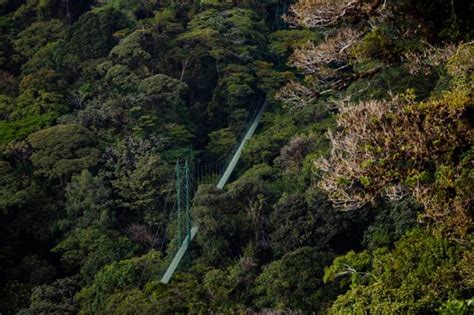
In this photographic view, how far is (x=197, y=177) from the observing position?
21375mm

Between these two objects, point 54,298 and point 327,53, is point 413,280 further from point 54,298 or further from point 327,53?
point 54,298

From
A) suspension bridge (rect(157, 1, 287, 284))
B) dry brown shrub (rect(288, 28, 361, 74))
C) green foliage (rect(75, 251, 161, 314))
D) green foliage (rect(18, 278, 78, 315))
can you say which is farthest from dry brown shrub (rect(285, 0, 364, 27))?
suspension bridge (rect(157, 1, 287, 284))

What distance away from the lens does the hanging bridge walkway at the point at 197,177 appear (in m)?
17.7

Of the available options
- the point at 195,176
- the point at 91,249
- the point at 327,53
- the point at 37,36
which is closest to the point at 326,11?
the point at 327,53

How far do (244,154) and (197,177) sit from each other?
4.80ft

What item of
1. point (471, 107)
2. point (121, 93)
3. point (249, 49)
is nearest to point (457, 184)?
point (471, 107)

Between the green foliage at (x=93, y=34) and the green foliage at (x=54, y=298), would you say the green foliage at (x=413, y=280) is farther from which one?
the green foliage at (x=93, y=34)

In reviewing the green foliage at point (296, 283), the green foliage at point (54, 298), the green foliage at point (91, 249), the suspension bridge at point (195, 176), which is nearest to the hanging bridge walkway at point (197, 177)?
the suspension bridge at point (195, 176)

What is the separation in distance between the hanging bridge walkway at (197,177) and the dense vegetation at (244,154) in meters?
0.31

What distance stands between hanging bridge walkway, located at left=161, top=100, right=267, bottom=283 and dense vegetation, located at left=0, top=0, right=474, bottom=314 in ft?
1.01

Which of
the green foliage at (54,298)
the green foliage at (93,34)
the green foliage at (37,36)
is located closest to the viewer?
the green foliage at (54,298)

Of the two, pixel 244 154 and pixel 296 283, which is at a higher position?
pixel 296 283

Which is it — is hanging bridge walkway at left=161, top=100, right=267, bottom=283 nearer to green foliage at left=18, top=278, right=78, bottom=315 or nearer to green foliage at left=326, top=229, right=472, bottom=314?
green foliage at left=18, top=278, right=78, bottom=315

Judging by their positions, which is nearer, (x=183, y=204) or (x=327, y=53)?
(x=327, y=53)
